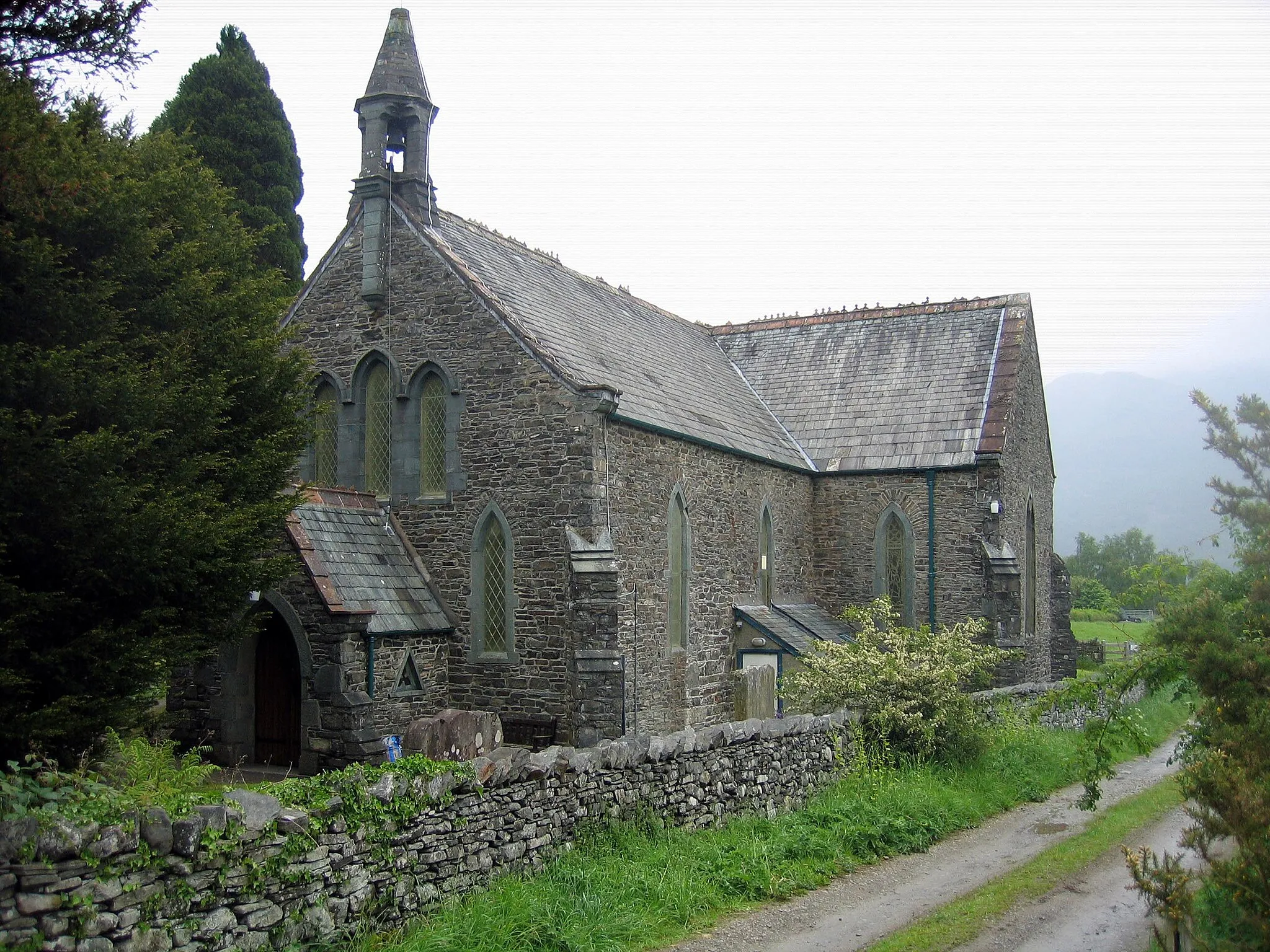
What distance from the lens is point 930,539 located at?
25781 millimetres

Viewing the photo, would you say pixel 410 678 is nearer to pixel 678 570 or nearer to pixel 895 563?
pixel 678 570

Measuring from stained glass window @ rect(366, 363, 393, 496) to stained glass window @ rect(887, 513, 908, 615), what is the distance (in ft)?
41.4

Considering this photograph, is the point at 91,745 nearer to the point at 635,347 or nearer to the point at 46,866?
the point at 46,866

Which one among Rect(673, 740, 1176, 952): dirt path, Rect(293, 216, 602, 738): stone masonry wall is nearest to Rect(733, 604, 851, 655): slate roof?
Rect(293, 216, 602, 738): stone masonry wall

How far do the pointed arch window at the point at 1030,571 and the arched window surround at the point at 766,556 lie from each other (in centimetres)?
760

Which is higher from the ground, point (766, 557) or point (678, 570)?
point (766, 557)

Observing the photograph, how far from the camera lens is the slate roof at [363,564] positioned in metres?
16.2

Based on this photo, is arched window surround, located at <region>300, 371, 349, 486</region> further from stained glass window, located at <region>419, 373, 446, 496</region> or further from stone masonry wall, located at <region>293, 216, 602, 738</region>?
stained glass window, located at <region>419, 373, 446, 496</region>

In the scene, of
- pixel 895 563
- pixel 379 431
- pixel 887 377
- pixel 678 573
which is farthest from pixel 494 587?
pixel 887 377

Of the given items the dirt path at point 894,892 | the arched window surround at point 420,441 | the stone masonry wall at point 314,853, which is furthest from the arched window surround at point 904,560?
the stone masonry wall at point 314,853

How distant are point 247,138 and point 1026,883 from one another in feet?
85.8

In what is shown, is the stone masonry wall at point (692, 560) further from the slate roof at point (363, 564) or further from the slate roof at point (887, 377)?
the slate roof at point (363, 564)

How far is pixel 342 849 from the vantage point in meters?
8.58

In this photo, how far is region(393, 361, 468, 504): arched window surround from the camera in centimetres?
1892
